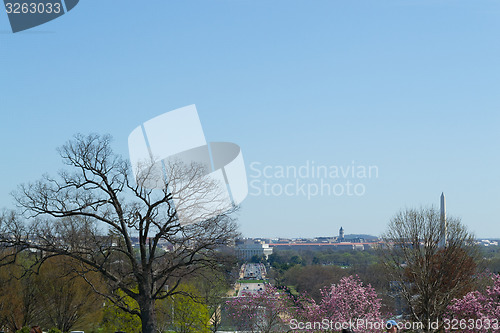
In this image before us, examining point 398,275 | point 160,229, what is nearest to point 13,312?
point 160,229

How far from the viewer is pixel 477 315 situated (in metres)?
19.9

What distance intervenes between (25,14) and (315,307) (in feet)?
51.9

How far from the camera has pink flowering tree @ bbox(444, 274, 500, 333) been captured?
19141mm

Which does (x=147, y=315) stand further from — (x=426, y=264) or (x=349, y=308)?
(x=426, y=264)

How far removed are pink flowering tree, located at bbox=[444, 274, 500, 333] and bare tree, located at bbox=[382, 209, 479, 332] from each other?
1324 millimetres

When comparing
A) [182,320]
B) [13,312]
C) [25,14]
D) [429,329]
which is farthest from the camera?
[13,312]

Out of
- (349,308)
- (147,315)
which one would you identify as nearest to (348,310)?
(349,308)

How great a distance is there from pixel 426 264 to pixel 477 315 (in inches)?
181

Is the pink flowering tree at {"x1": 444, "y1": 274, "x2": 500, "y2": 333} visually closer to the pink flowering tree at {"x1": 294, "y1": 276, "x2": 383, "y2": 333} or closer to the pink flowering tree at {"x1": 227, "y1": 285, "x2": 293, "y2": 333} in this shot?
the pink flowering tree at {"x1": 294, "y1": 276, "x2": 383, "y2": 333}

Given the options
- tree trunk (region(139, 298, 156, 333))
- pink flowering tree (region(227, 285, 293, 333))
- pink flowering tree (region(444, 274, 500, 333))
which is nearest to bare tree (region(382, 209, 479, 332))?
pink flowering tree (region(444, 274, 500, 333))

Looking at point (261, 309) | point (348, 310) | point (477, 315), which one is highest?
point (477, 315)

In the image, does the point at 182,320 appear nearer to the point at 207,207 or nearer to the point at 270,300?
the point at 270,300

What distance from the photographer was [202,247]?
64.9 feet

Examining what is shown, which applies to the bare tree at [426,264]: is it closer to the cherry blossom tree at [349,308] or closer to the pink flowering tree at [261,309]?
the cherry blossom tree at [349,308]
